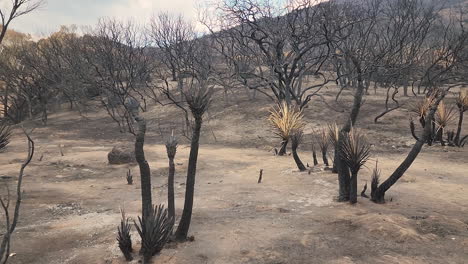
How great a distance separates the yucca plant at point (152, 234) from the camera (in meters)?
4.47

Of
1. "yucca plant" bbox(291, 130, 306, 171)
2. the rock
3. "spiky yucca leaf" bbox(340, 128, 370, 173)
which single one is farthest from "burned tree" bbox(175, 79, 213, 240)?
the rock

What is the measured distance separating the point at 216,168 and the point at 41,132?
14382mm

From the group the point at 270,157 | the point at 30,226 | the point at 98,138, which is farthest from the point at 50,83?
the point at 30,226

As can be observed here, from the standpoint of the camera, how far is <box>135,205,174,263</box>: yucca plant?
14.7ft

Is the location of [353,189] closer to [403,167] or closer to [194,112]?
[403,167]

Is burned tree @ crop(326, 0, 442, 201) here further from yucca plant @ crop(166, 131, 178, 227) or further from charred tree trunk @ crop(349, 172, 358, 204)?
yucca plant @ crop(166, 131, 178, 227)

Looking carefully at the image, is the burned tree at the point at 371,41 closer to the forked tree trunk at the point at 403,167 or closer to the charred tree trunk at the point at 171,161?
the forked tree trunk at the point at 403,167

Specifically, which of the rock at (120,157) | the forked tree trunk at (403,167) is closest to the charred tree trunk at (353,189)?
the forked tree trunk at (403,167)

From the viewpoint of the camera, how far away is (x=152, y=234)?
448 centimetres

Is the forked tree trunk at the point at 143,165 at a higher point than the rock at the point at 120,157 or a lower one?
higher

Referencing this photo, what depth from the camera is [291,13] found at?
55.3 feet

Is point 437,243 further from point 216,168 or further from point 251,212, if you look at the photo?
point 216,168

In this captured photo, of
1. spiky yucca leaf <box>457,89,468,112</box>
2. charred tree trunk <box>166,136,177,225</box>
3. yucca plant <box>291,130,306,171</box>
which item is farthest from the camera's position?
spiky yucca leaf <box>457,89,468,112</box>

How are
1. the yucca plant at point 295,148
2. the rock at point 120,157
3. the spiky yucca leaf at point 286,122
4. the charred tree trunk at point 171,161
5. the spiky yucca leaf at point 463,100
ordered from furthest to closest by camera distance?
1. the spiky yucca leaf at point 463,100
2. the rock at point 120,157
3. the spiky yucca leaf at point 286,122
4. the yucca plant at point 295,148
5. the charred tree trunk at point 171,161
